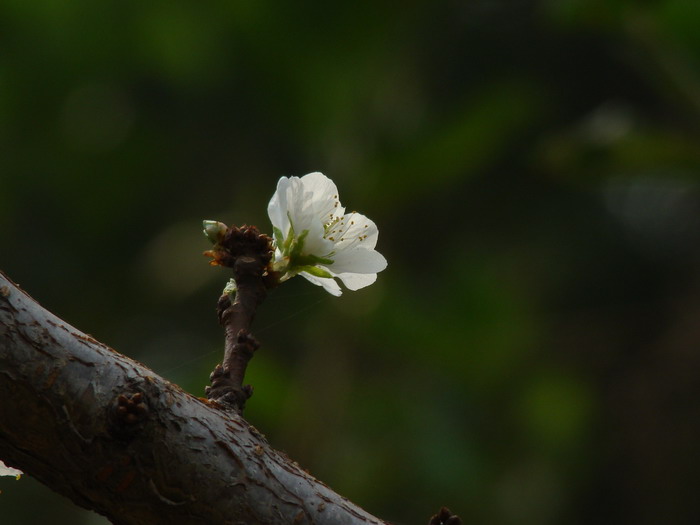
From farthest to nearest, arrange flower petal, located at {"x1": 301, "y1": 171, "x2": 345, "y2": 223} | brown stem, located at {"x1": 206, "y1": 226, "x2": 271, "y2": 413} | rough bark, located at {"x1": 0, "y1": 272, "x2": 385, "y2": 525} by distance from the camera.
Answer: flower petal, located at {"x1": 301, "y1": 171, "x2": 345, "y2": 223} < brown stem, located at {"x1": 206, "y1": 226, "x2": 271, "y2": 413} < rough bark, located at {"x1": 0, "y1": 272, "x2": 385, "y2": 525}

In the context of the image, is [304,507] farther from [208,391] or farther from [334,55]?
[334,55]

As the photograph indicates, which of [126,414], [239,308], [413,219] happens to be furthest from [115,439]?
[413,219]

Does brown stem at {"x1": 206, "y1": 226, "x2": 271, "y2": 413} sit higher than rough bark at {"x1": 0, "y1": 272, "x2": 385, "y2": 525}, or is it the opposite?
brown stem at {"x1": 206, "y1": 226, "x2": 271, "y2": 413}

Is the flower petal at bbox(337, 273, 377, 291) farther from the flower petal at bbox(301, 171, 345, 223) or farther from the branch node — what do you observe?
the branch node

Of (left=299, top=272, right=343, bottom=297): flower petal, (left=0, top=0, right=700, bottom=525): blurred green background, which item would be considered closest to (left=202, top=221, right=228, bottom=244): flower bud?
(left=299, top=272, right=343, bottom=297): flower petal

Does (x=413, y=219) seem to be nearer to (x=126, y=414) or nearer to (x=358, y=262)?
(x=358, y=262)

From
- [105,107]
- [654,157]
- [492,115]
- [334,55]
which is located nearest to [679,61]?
[654,157]
